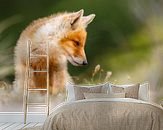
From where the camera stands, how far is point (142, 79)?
22.0 feet

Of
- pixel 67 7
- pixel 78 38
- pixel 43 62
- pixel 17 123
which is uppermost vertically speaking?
pixel 67 7

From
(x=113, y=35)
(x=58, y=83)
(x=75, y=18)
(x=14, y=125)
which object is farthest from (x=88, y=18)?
(x=14, y=125)

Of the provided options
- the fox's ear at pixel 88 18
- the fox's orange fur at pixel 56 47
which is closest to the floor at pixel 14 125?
the fox's orange fur at pixel 56 47

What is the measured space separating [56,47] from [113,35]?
1111 mm

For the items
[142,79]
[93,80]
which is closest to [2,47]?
[93,80]

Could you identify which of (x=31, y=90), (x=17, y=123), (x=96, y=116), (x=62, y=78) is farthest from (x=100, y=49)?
(x=96, y=116)

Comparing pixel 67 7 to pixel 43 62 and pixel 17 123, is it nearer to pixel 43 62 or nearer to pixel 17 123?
pixel 43 62

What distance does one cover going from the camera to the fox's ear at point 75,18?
683 centimetres

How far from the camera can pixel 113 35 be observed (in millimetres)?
6785

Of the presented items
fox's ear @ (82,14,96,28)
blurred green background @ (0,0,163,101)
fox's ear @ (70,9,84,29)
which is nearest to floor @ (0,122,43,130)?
blurred green background @ (0,0,163,101)

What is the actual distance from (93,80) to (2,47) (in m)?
1.85

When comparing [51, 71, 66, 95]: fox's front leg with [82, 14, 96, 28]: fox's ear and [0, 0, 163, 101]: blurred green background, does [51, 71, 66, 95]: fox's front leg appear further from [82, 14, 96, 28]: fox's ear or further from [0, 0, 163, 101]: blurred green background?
[82, 14, 96, 28]: fox's ear

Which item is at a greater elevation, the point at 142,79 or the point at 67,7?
the point at 67,7

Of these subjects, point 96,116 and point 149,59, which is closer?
point 96,116
